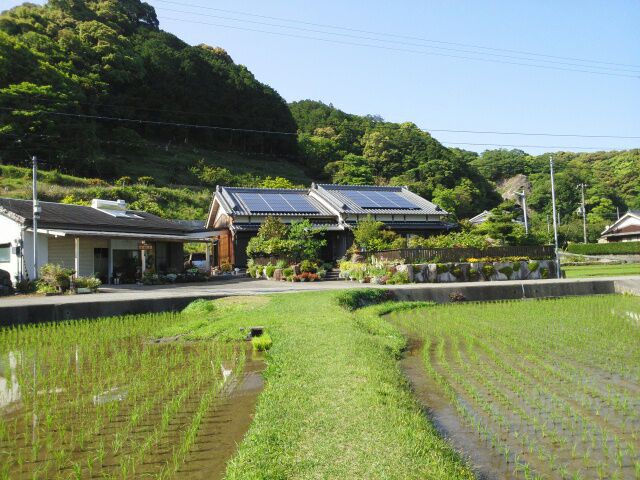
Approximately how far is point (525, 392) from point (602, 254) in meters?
39.0

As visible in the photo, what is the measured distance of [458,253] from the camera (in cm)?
1967

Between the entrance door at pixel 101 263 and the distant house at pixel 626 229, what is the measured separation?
43.0m

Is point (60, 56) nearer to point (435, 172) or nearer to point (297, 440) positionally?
point (435, 172)

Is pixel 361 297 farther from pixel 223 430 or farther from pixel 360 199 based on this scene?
pixel 360 199

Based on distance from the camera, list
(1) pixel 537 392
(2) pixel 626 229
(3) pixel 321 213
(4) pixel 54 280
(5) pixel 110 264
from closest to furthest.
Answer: (1) pixel 537 392 → (4) pixel 54 280 → (5) pixel 110 264 → (3) pixel 321 213 → (2) pixel 626 229

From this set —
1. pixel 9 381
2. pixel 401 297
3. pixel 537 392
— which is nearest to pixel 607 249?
pixel 401 297

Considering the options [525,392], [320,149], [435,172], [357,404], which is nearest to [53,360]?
[357,404]

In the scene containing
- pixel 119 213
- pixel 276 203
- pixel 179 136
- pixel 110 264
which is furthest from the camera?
pixel 179 136

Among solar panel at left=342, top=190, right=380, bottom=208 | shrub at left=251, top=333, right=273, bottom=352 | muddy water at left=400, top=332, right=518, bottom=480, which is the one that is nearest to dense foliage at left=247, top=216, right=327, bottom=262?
solar panel at left=342, top=190, right=380, bottom=208

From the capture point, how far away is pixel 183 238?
23.6m

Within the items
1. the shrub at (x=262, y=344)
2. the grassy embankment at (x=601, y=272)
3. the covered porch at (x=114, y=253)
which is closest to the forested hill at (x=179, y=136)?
the covered porch at (x=114, y=253)

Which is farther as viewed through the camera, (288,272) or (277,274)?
(277,274)

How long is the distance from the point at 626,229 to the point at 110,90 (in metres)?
53.1

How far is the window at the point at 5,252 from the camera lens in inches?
751
